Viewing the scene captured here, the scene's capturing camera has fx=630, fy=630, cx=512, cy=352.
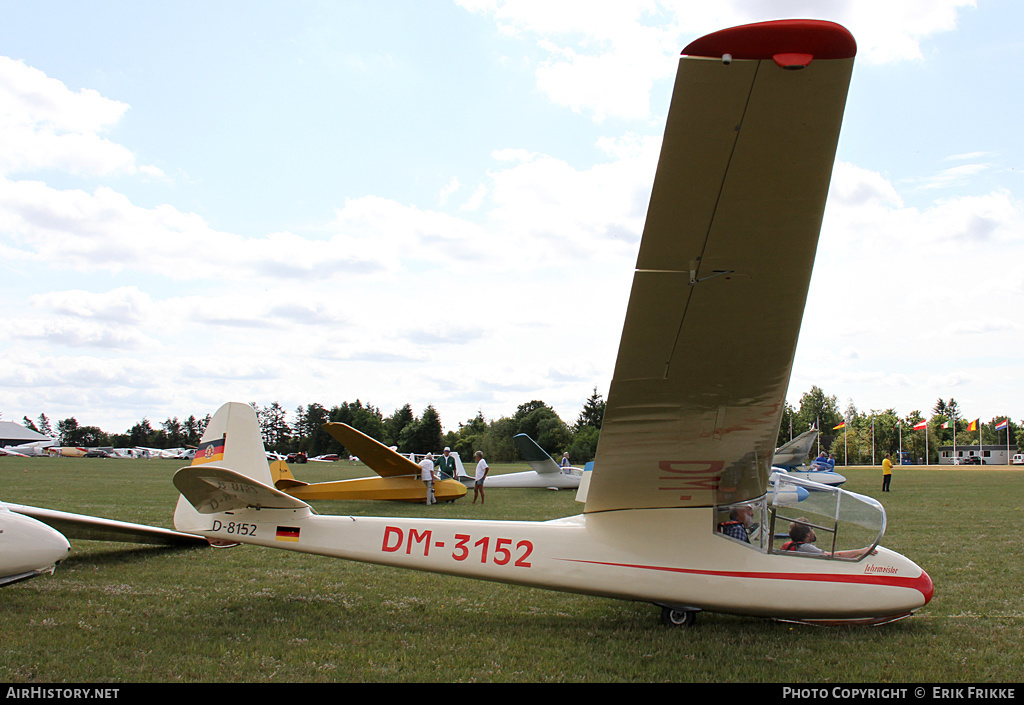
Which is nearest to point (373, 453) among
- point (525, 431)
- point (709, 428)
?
point (709, 428)

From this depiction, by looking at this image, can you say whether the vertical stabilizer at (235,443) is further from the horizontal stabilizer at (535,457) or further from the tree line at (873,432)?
the tree line at (873,432)

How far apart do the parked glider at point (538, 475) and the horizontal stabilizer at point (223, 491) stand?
1502cm

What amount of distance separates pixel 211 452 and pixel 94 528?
142 cm

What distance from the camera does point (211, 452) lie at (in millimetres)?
7031

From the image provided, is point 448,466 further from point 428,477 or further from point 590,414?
point 590,414

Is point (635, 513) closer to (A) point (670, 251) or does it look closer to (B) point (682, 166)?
(A) point (670, 251)

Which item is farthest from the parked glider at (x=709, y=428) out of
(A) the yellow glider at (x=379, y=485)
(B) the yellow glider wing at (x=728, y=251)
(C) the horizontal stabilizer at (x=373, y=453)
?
(A) the yellow glider at (x=379, y=485)

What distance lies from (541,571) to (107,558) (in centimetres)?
578

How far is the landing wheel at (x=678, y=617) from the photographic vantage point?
16.5ft

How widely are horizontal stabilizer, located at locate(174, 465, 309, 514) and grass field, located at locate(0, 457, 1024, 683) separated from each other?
0.89 meters

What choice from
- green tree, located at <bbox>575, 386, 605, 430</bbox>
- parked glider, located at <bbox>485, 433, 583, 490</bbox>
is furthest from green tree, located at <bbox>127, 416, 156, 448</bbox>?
parked glider, located at <bbox>485, 433, 583, 490</bbox>
